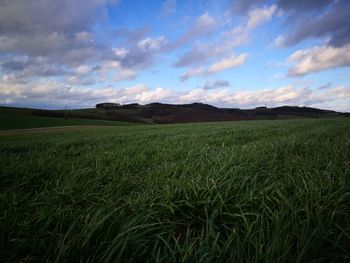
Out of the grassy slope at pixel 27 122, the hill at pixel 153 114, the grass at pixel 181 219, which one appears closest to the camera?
the grass at pixel 181 219

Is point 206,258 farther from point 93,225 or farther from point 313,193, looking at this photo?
point 313,193

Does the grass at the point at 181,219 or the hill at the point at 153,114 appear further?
the hill at the point at 153,114

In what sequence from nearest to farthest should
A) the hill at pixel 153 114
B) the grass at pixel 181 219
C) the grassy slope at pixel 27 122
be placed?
the grass at pixel 181 219, the grassy slope at pixel 27 122, the hill at pixel 153 114

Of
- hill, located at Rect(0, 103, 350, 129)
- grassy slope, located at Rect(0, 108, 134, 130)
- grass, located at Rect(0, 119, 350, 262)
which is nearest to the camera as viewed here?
grass, located at Rect(0, 119, 350, 262)

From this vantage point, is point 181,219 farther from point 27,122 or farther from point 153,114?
point 153,114

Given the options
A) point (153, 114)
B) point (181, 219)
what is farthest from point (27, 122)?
point (181, 219)

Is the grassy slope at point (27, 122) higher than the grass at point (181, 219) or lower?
lower

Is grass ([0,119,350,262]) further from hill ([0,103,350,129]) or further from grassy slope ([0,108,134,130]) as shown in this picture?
hill ([0,103,350,129])

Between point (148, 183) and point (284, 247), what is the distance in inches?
78.4

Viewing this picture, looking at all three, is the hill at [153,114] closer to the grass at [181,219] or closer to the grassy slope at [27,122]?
the grassy slope at [27,122]

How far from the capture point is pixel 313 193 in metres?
2.03

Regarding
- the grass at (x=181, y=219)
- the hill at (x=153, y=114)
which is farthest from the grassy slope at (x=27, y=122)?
the grass at (x=181, y=219)

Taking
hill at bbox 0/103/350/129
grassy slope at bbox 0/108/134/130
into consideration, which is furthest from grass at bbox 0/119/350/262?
hill at bbox 0/103/350/129

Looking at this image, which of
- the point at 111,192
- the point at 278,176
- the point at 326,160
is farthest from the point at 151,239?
the point at 326,160
